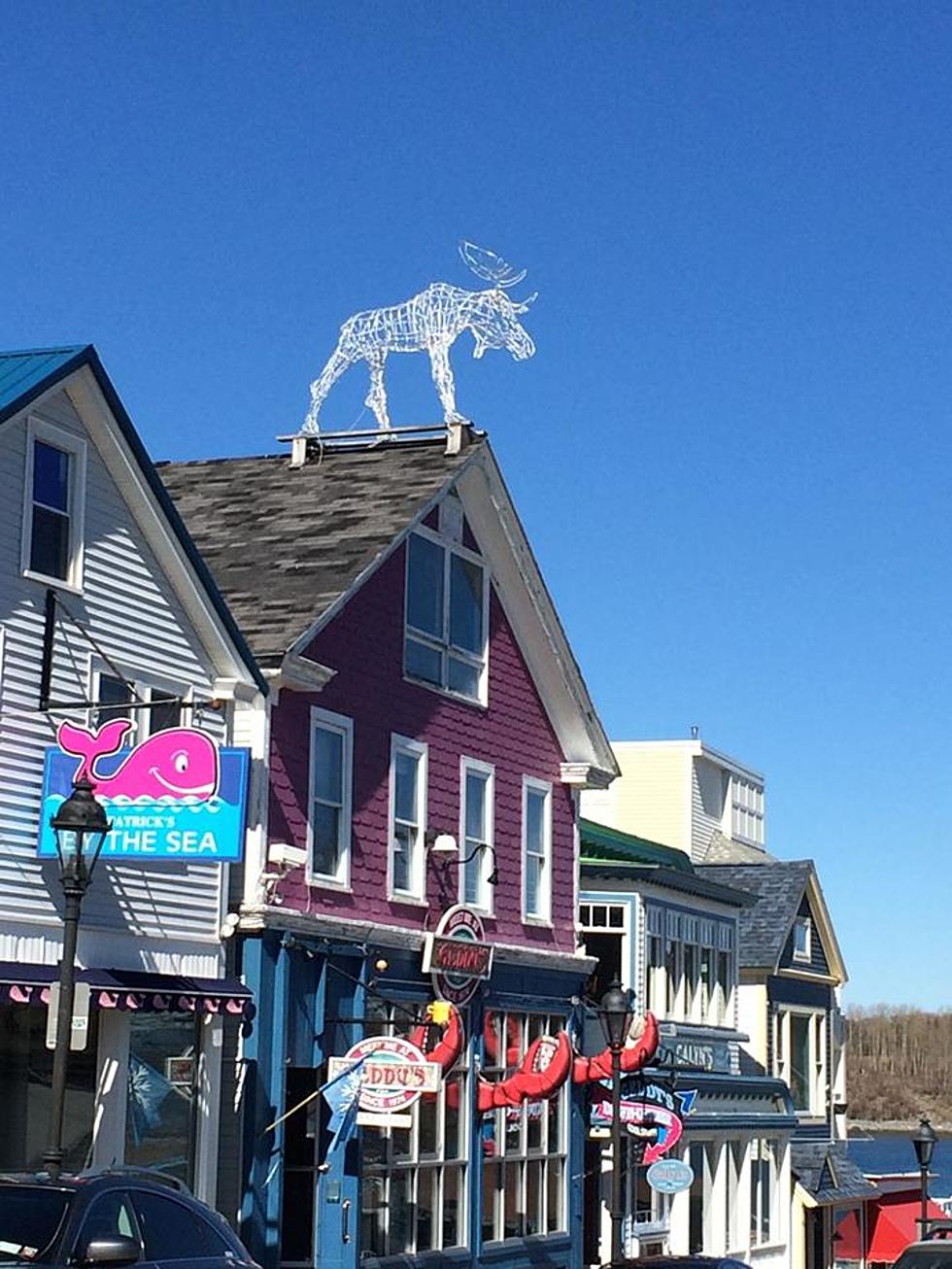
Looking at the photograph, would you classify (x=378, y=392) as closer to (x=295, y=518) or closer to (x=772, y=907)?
(x=295, y=518)

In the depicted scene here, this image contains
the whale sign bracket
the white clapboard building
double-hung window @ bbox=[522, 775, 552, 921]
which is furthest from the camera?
double-hung window @ bbox=[522, 775, 552, 921]

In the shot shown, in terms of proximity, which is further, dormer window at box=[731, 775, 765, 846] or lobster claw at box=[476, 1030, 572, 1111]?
dormer window at box=[731, 775, 765, 846]

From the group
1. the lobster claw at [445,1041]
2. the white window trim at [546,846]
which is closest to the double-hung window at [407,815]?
the lobster claw at [445,1041]

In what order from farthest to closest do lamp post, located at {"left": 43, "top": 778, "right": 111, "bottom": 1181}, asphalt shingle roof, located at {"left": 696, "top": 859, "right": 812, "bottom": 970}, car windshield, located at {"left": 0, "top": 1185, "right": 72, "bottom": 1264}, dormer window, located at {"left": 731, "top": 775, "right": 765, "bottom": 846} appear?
1. dormer window, located at {"left": 731, "top": 775, "right": 765, "bottom": 846}
2. asphalt shingle roof, located at {"left": 696, "top": 859, "right": 812, "bottom": 970}
3. lamp post, located at {"left": 43, "top": 778, "right": 111, "bottom": 1181}
4. car windshield, located at {"left": 0, "top": 1185, "right": 72, "bottom": 1264}

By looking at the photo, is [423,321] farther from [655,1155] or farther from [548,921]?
[655,1155]

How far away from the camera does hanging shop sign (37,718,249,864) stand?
20484 millimetres

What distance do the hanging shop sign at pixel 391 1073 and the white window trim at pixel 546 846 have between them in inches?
271

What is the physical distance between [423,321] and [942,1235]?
46.6 ft

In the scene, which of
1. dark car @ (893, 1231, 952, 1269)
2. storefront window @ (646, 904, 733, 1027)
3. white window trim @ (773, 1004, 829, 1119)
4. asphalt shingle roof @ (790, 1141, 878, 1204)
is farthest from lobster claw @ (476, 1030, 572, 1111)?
white window trim @ (773, 1004, 829, 1119)

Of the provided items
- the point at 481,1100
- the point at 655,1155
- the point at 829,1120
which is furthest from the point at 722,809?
the point at 481,1100

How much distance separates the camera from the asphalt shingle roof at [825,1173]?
4303 cm

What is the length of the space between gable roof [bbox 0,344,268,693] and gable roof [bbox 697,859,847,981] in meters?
21.2

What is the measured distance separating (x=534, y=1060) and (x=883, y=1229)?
2280 centimetres

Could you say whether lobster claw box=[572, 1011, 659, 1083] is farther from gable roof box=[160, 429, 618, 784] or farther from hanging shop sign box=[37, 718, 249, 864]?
hanging shop sign box=[37, 718, 249, 864]
